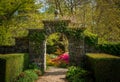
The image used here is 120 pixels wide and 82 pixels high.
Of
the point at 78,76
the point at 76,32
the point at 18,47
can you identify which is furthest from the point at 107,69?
the point at 18,47

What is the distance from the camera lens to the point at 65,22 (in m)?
16.8

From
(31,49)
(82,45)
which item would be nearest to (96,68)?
(82,45)

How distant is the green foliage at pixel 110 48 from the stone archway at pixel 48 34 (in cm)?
114

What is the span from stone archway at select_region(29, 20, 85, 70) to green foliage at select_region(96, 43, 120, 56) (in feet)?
3.74

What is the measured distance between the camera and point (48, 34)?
16.9 m

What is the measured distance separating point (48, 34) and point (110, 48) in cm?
401

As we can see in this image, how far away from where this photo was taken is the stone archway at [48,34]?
1672cm

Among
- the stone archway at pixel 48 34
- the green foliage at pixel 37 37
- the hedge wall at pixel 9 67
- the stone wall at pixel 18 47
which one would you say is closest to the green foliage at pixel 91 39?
the stone archway at pixel 48 34

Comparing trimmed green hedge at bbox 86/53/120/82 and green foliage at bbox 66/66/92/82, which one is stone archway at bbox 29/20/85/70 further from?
trimmed green hedge at bbox 86/53/120/82

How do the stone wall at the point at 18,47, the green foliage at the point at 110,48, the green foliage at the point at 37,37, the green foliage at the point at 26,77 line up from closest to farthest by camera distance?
the green foliage at the point at 26,77 < the green foliage at the point at 110,48 < the green foliage at the point at 37,37 < the stone wall at the point at 18,47

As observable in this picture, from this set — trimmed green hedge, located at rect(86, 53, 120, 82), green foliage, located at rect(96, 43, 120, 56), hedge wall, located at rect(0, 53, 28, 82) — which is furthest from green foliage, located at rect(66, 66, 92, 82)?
Answer: hedge wall, located at rect(0, 53, 28, 82)

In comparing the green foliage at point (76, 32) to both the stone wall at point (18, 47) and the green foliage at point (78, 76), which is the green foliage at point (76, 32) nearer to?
the green foliage at point (78, 76)

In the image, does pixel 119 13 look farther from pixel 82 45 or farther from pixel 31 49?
pixel 31 49

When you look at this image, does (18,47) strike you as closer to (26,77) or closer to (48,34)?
(48,34)
